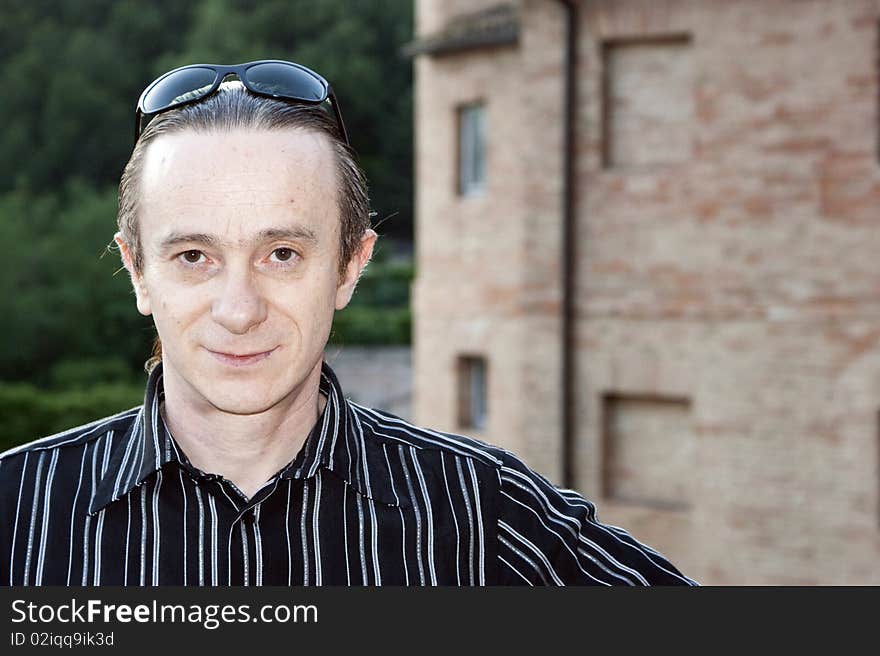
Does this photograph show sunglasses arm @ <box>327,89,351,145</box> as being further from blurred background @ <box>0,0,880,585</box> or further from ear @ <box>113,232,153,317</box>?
blurred background @ <box>0,0,880,585</box>

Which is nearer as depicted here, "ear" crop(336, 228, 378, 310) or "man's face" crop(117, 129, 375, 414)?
"man's face" crop(117, 129, 375, 414)

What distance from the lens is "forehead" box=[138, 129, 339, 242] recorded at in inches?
87.0

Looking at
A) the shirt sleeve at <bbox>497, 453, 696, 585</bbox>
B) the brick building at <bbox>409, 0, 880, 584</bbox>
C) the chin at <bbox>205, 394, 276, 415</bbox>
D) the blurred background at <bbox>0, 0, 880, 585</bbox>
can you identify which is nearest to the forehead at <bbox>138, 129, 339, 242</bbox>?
the chin at <bbox>205, 394, 276, 415</bbox>

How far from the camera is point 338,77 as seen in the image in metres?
43.6

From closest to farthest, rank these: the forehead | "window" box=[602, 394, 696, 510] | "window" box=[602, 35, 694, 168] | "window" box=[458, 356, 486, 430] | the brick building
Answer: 1. the forehead
2. the brick building
3. "window" box=[602, 35, 694, 168]
4. "window" box=[602, 394, 696, 510]
5. "window" box=[458, 356, 486, 430]

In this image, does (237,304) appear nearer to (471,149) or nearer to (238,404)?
(238,404)

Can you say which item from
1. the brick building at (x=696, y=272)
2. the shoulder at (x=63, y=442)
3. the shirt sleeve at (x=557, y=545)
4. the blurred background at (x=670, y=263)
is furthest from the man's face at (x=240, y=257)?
the brick building at (x=696, y=272)

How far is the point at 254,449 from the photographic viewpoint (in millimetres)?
2387

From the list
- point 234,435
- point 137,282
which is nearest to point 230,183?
point 137,282

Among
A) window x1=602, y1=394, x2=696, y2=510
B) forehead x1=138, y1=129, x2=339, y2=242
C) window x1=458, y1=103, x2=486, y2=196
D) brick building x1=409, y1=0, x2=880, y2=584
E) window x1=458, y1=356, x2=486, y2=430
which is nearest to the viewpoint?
forehead x1=138, y1=129, x2=339, y2=242

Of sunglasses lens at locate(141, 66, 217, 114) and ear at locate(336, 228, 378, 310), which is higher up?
sunglasses lens at locate(141, 66, 217, 114)

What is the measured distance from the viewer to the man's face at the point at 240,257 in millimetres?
2219

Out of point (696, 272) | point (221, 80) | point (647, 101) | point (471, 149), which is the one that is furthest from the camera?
point (471, 149)

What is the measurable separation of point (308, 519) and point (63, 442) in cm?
51
